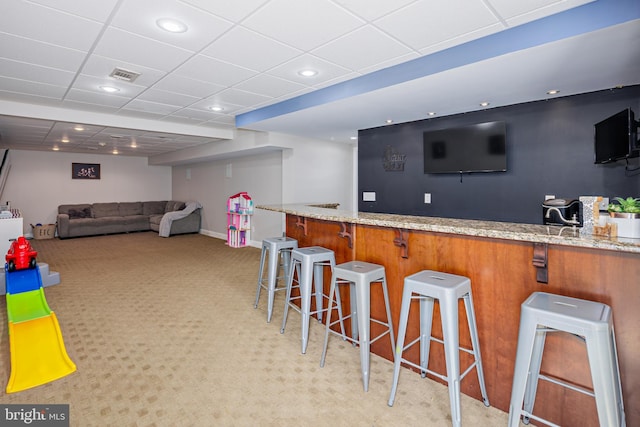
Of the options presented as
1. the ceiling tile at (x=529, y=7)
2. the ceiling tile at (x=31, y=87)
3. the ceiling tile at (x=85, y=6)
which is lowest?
the ceiling tile at (x=529, y=7)

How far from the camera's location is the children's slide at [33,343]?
2264 mm

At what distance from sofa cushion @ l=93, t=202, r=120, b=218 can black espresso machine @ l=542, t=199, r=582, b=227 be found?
1043 cm

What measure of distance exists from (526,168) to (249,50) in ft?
10.4

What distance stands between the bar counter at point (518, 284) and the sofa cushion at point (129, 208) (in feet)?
31.0

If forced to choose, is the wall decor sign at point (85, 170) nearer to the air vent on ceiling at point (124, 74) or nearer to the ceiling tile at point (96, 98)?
the ceiling tile at point (96, 98)

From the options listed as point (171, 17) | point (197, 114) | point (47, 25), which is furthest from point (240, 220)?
point (171, 17)

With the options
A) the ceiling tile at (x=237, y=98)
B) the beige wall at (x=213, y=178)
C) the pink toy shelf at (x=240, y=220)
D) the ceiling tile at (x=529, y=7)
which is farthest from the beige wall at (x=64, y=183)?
the ceiling tile at (x=529, y=7)

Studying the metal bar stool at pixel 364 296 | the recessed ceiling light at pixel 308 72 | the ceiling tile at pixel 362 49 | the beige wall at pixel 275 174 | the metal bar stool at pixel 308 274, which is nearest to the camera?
the metal bar stool at pixel 364 296

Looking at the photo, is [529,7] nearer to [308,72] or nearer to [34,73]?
[308,72]

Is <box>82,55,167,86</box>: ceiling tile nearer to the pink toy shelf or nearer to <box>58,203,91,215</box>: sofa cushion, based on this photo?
the pink toy shelf

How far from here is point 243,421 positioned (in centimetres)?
188

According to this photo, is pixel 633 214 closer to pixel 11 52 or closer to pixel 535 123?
pixel 535 123

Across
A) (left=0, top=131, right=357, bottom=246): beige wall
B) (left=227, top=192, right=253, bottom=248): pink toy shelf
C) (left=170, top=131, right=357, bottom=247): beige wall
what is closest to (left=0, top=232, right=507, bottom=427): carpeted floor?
(left=170, top=131, right=357, bottom=247): beige wall

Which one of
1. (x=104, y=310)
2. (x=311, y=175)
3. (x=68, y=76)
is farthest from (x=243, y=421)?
(x=311, y=175)
